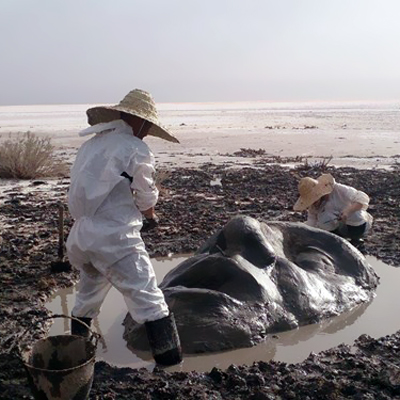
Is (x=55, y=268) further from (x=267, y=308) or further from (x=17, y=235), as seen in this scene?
(x=267, y=308)

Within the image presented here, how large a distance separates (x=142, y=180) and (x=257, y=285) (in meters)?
1.43

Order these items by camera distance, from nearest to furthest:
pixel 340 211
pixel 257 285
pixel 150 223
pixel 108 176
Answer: pixel 108 176, pixel 150 223, pixel 257 285, pixel 340 211

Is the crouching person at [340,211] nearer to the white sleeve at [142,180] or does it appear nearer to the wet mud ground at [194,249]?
the wet mud ground at [194,249]

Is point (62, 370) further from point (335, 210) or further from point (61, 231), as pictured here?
point (335, 210)

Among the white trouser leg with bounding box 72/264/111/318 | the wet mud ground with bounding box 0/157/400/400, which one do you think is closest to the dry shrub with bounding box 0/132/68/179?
the wet mud ground with bounding box 0/157/400/400

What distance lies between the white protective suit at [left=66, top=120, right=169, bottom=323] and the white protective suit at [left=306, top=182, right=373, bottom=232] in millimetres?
3753

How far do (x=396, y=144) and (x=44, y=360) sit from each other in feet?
71.0

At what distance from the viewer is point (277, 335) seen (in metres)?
5.06

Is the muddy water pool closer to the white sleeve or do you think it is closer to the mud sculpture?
the mud sculpture

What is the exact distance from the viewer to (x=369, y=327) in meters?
5.42

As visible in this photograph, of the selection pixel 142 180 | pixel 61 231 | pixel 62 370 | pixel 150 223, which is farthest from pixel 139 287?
pixel 61 231

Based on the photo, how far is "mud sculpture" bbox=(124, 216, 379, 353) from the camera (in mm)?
4809

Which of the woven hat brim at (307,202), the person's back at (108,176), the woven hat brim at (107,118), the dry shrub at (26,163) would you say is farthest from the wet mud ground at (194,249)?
the woven hat brim at (107,118)

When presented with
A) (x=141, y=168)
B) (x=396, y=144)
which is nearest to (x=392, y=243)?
(x=141, y=168)
